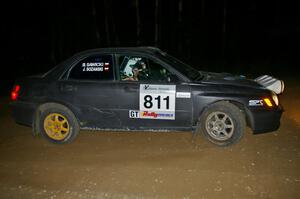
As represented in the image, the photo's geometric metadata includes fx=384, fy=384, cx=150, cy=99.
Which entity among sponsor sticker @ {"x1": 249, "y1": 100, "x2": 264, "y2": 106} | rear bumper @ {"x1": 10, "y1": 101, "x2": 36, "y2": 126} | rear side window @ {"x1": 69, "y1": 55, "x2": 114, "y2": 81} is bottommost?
rear bumper @ {"x1": 10, "y1": 101, "x2": 36, "y2": 126}

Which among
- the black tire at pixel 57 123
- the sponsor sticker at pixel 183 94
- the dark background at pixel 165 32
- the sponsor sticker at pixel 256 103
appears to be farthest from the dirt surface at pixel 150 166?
the dark background at pixel 165 32

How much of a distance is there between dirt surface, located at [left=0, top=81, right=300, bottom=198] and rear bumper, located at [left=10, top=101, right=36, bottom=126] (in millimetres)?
421

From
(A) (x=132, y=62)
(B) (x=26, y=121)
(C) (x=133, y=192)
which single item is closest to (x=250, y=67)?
(A) (x=132, y=62)

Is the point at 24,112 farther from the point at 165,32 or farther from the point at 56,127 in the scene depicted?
the point at 165,32

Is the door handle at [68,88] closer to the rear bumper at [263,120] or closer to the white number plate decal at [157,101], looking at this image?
the white number plate decal at [157,101]

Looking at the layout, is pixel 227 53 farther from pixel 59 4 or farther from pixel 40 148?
pixel 40 148

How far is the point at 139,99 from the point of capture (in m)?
6.40

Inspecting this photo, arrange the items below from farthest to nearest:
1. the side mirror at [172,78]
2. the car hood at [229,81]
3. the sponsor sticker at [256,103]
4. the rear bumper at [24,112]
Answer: the rear bumper at [24,112] → the car hood at [229,81] → the side mirror at [172,78] → the sponsor sticker at [256,103]

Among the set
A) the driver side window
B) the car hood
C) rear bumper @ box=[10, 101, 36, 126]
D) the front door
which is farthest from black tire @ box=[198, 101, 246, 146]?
rear bumper @ box=[10, 101, 36, 126]

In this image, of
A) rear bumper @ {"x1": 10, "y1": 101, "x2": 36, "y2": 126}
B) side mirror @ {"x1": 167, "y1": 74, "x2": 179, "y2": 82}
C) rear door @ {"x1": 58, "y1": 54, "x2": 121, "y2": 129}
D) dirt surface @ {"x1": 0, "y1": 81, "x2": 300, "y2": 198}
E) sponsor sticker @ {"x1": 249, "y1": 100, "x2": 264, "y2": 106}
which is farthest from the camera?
rear bumper @ {"x1": 10, "y1": 101, "x2": 36, "y2": 126}

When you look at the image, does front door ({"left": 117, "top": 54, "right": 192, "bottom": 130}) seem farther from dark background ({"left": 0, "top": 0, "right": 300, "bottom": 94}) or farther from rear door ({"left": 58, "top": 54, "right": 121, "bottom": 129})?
dark background ({"left": 0, "top": 0, "right": 300, "bottom": 94})

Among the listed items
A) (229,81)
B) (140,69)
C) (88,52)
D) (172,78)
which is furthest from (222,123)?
(88,52)

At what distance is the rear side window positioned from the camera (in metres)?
6.58

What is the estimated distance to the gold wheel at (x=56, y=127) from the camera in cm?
680
